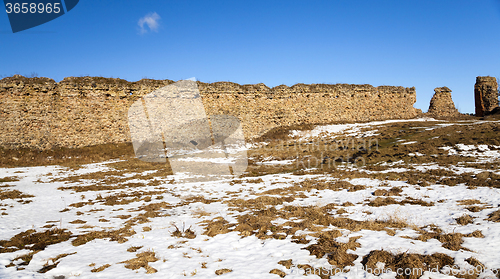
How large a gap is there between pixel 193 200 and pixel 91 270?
493 centimetres

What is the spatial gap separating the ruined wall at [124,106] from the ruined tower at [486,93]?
9.11 meters

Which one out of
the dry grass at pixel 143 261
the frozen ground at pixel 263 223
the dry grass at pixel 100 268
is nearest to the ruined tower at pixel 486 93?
the frozen ground at pixel 263 223

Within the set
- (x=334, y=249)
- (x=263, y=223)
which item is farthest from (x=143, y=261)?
(x=334, y=249)

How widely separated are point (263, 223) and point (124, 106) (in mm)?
22812

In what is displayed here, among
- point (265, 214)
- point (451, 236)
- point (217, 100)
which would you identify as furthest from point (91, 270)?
point (217, 100)

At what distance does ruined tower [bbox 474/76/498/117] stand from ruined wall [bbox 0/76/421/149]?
359 inches

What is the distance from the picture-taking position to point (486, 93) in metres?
34.9

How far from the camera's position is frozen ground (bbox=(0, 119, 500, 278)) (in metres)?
4.32

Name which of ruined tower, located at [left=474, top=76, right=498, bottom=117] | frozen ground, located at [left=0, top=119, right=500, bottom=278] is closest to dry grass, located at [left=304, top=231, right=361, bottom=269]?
frozen ground, located at [left=0, top=119, right=500, bottom=278]

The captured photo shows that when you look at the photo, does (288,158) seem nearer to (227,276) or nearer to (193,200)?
(193,200)

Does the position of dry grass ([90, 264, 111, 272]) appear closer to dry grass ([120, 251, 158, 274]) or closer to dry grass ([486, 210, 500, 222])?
dry grass ([120, 251, 158, 274])

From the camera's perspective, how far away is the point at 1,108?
20.9 m

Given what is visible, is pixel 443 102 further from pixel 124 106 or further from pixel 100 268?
pixel 100 268

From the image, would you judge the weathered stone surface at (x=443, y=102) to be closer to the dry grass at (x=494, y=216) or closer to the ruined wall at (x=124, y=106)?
the ruined wall at (x=124, y=106)
